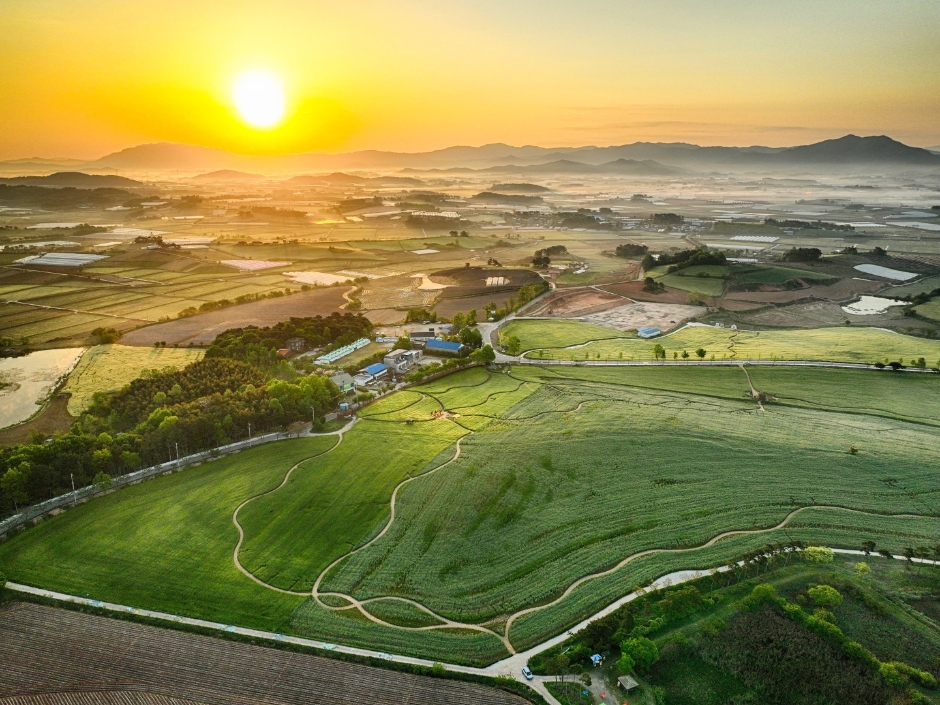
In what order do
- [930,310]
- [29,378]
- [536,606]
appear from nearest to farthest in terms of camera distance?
[536,606] → [29,378] → [930,310]

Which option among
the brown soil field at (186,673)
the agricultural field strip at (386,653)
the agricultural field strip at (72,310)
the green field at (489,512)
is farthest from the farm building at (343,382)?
the agricultural field strip at (72,310)

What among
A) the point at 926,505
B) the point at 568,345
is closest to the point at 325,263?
the point at 568,345

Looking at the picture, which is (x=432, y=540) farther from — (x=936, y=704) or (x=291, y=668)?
(x=936, y=704)

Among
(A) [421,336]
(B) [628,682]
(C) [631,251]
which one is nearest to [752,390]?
(A) [421,336]

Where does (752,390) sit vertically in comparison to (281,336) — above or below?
below

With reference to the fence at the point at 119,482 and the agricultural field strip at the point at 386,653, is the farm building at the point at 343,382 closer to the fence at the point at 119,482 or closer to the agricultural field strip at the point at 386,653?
the fence at the point at 119,482

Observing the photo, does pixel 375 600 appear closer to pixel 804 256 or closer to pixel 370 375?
pixel 370 375

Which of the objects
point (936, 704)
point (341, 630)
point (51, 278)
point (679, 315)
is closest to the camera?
point (936, 704)
